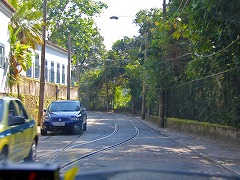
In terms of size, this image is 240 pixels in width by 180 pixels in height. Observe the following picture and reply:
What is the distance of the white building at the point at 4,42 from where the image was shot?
74.4 feet

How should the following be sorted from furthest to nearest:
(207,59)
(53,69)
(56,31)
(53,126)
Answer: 1. (56,31)
2. (53,69)
3. (53,126)
4. (207,59)

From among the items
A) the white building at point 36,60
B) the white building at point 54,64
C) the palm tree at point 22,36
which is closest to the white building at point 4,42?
the white building at point 36,60

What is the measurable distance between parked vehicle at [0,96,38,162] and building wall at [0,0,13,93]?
46.5 feet

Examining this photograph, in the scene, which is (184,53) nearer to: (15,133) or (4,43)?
(4,43)

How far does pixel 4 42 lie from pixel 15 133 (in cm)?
1614

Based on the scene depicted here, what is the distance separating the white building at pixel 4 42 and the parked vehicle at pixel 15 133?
14.2 m

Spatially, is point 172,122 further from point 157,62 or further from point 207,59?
point 207,59

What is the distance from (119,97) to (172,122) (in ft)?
161

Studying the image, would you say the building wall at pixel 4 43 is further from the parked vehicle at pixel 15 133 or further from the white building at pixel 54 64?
the parked vehicle at pixel 15 133

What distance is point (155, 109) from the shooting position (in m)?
36.6

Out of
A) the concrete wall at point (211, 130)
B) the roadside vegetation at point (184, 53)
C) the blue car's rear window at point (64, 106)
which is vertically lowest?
the concrete wall at point (211, 130)

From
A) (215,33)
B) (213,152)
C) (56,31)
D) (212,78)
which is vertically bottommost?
(213,152)

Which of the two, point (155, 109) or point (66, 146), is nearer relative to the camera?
point (66, 146)

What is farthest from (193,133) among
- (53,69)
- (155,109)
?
(53,69)
